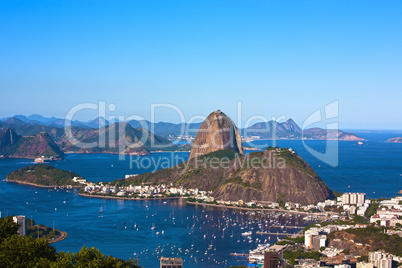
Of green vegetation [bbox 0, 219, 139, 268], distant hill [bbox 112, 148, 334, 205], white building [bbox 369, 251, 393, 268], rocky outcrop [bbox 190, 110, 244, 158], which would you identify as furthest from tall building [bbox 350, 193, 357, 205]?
green vegetation [bbox 0, 219, 139, 268]

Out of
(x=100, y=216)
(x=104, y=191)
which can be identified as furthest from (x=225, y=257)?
(x=104, y=191)

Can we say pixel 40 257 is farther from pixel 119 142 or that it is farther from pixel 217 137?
pixel 119 142

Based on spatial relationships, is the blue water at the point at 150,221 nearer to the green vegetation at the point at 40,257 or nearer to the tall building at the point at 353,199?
the tall building at the point at 353,199

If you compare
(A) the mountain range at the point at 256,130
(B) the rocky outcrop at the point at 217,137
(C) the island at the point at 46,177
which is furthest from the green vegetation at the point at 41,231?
(A) the mountain range at the point at 256,130

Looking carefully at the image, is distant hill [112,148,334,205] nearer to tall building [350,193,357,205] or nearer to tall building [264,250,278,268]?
tall building [350,193,357,205]

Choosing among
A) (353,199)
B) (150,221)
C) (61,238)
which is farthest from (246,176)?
(61,238)

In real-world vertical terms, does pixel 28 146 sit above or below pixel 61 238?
above
